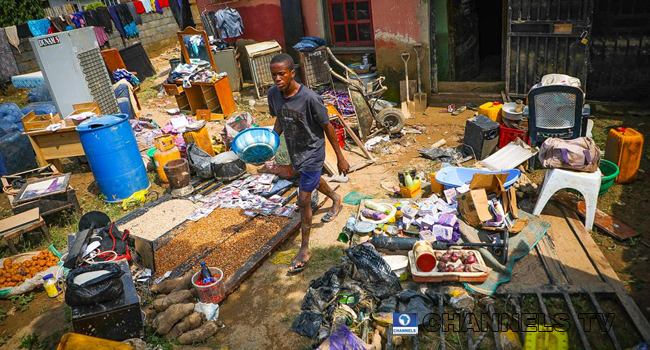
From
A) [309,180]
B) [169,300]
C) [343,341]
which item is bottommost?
[343,341]

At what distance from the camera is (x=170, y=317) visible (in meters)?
4.02

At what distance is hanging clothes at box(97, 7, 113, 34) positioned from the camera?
14812mm

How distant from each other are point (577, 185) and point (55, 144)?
7.85 metres

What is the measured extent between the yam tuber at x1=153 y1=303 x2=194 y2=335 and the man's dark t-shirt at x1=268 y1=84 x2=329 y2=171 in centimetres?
179

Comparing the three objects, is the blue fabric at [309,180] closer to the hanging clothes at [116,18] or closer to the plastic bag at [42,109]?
the plastic bag at [42,109]

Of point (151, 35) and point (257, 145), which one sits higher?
point (151, 35)

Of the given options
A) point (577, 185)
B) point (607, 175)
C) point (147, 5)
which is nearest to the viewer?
point (577, 185)

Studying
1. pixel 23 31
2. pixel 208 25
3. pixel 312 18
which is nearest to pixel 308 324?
pixel 312 18

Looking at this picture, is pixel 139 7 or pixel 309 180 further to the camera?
pixel 139 7

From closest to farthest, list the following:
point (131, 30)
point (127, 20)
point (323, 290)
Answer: point (323, 290), point (127, 20), point (131, 30)

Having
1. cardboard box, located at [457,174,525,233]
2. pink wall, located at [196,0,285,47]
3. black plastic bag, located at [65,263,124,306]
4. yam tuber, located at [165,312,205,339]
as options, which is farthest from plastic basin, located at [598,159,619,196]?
pink wall, located at [196,0,285,47]

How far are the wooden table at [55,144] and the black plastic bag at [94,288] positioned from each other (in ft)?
14.5

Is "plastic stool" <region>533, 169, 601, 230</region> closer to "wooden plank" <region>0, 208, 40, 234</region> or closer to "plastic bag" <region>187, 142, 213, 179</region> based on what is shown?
"plastic bag" <region>187, 142, 213, 179</region>

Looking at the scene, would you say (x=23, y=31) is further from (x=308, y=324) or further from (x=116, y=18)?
(x=308, y=324)
